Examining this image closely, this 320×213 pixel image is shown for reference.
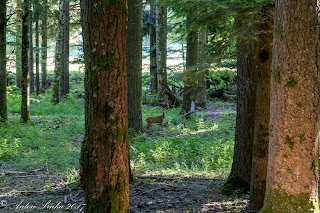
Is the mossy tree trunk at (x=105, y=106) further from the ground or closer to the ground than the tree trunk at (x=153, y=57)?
closer to the ground

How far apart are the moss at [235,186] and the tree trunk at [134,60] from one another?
19.9 ft

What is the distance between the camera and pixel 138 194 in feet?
25.1

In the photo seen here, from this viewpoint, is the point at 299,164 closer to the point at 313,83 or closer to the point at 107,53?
the point at 313,83

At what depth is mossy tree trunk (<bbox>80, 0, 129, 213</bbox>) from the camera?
14.5 feet

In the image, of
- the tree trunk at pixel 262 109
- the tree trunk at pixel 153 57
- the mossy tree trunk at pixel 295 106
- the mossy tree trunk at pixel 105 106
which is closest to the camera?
the mossy tree trunk at pixel 105 106

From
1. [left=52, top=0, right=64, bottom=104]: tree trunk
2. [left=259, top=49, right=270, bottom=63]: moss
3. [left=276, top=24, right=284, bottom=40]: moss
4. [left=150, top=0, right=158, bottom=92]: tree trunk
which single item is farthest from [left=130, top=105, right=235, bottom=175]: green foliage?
[left=150, top=0, right=158, bottom=92]: tree trunk

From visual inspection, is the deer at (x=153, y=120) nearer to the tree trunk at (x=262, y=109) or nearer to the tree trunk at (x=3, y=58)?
the tree trunk at (x=3, y=58)

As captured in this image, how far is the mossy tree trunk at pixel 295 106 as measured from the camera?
4.52 m

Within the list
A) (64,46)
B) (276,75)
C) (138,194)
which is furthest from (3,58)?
(276,75)

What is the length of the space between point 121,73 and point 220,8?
234cm

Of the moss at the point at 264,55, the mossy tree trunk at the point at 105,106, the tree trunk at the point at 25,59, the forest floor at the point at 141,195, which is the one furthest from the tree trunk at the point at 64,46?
the mossy tree trunk at the point at 105,106

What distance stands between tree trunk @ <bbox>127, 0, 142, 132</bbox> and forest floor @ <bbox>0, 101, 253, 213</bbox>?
14.1 feet

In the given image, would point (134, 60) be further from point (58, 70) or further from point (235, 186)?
point (58, 70)

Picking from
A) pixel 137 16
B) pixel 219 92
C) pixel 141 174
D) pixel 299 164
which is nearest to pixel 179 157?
pixel 141 174
